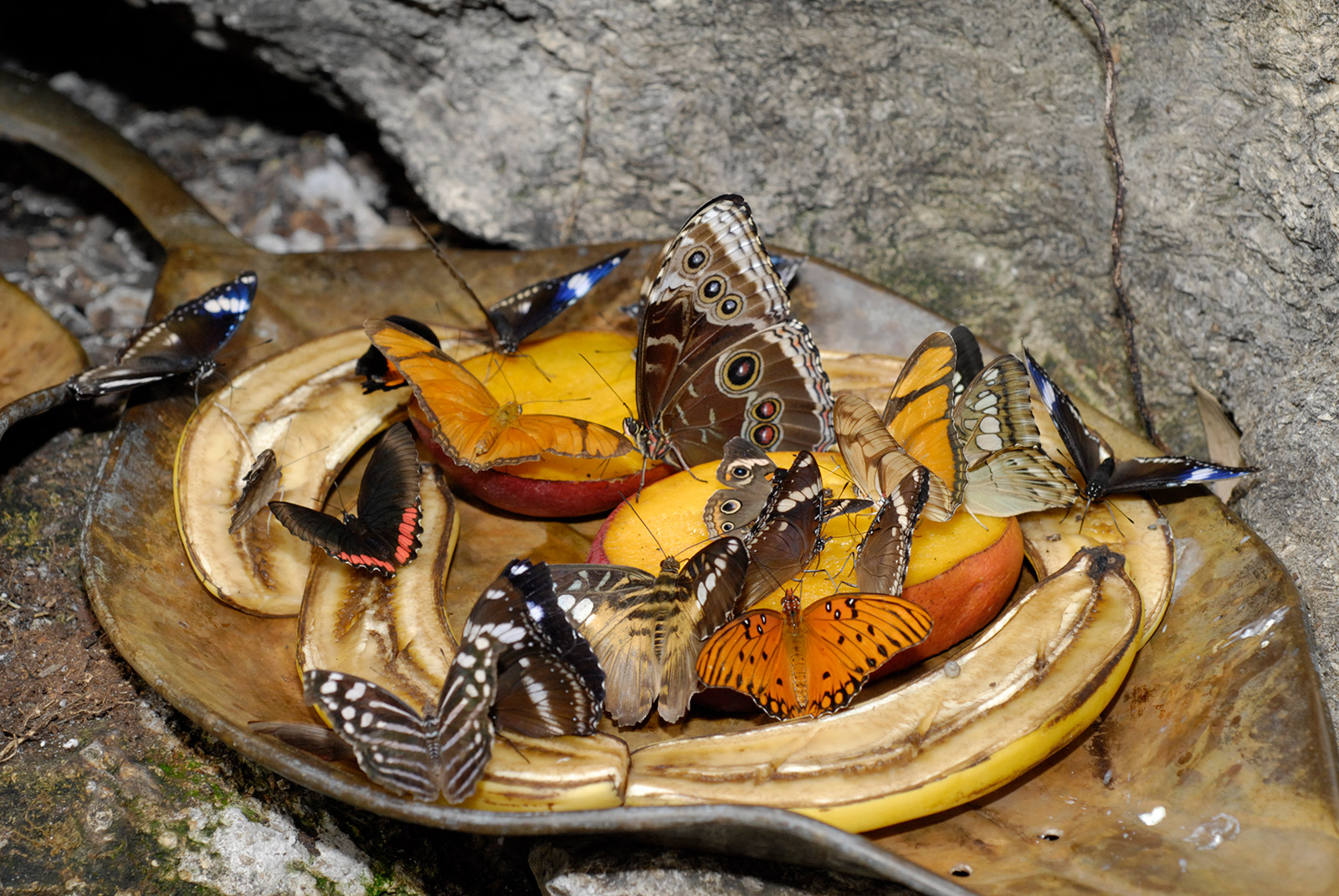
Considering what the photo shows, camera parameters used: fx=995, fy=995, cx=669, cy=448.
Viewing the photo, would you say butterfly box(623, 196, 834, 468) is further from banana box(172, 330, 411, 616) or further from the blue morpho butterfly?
banana box(172, 330, 411, 616)

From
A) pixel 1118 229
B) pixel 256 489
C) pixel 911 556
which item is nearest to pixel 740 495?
pixel 911 556

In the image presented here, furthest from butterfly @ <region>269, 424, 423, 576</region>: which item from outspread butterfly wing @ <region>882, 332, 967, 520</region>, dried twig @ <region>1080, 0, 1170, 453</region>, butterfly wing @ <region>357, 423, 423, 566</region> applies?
dried twig @ <region>1080, 0, 1170, 453</region>

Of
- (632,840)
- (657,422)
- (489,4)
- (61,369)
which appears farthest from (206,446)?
(489,4)

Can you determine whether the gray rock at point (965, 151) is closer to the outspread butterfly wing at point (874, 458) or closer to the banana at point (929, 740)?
the banana at point (929, 740)

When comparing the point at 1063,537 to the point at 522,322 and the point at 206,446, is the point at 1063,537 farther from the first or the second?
the point at 206,446

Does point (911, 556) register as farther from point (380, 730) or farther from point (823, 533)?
point (380, 730)

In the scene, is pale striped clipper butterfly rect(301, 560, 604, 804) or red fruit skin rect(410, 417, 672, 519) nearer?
pale striped clipper butterfly rect(301, 560, 604, 804)

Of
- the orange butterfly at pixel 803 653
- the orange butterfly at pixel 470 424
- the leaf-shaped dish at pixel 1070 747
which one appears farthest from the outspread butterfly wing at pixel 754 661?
the orange butterfly at pixel 470 424
